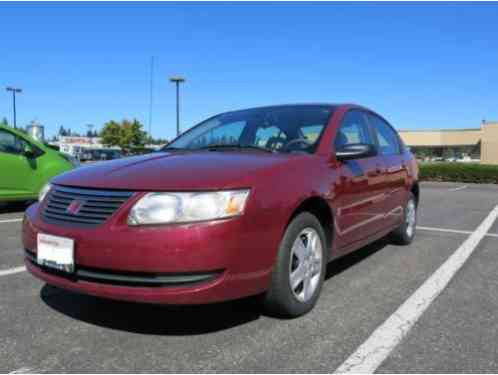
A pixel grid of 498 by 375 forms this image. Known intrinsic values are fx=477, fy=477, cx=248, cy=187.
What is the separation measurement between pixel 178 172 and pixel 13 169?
6183 millimetres

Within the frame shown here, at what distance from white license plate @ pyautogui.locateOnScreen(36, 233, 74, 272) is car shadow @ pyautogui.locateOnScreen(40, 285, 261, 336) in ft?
1.58

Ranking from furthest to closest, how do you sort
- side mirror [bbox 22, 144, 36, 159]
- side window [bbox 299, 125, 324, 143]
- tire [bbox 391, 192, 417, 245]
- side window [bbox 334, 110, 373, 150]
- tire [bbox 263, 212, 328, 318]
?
side mirror [bbox 22, 144, 36, 159], tire [bbox 391, 192, 417, 245], side window [bbox 334, 110, 373, 150], side window [bbox 299, 125, 324, 143], tire [bbox 263, 212, 328, 318]

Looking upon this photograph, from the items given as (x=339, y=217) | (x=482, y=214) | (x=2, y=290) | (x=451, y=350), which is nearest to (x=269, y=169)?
(x=339, y=217)

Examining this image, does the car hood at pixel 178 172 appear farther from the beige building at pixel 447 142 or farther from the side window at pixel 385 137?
the beige building at pixel 447 142

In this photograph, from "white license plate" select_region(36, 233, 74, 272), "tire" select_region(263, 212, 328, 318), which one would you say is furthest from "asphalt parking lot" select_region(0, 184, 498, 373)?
"white license plate" select_region(36, 233, 74, 272)

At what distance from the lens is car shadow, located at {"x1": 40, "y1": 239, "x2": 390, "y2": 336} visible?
2.93 meters

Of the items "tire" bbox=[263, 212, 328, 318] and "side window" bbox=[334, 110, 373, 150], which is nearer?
"tire" bbox=[263, 212, 328, 318]

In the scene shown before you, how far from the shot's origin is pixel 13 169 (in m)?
7.95

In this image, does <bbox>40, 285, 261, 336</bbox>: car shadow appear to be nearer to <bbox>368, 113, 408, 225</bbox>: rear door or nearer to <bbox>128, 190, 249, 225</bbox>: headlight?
<bbox>128, 190, 249, 225</bbox>: headlight

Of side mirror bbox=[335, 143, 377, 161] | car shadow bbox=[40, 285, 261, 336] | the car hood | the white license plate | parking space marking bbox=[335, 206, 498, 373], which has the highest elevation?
side mirror bbox=[335, 143, 377, 161]

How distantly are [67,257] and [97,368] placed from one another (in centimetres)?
65

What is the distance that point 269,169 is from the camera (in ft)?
9.60

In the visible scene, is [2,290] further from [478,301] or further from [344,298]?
[478,301]

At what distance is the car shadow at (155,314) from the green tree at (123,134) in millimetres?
68001
